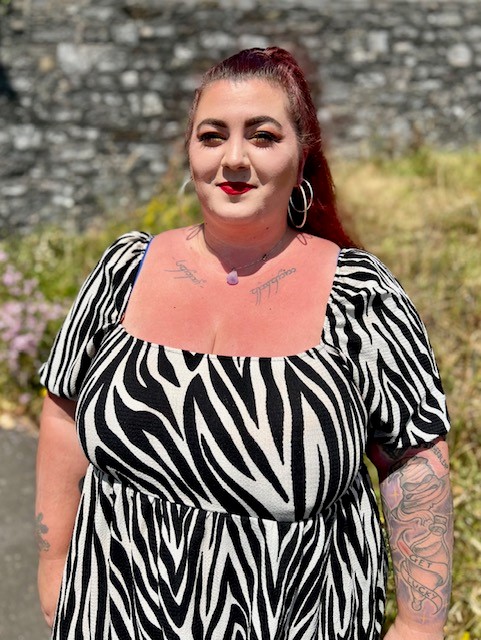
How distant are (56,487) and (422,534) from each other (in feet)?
2.75

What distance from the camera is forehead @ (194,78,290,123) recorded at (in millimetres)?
1403

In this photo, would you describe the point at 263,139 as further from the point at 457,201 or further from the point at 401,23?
the point at 401,23

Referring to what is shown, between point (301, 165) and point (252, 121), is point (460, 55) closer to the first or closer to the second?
point (301, 165)

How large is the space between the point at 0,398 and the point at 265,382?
124 inches

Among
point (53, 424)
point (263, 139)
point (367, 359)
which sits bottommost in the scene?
point (53, 424)

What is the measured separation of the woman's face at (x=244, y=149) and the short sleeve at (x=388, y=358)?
26 cm

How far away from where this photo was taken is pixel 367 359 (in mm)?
1396

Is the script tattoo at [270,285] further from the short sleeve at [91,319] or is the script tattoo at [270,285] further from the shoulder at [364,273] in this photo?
the short sleeve at [91,319]

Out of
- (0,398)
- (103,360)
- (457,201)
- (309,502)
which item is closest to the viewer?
(309,502)

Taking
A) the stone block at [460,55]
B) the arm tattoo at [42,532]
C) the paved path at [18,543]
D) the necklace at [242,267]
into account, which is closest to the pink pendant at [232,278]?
the necklace at [242,267]

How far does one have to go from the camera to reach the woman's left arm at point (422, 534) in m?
1.46

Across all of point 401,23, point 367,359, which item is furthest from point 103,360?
point 401,23

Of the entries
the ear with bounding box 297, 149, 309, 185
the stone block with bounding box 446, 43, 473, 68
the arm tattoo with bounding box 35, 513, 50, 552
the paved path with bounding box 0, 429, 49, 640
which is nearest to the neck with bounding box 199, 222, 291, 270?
the ear with bounding box 297, 149, 309, 185

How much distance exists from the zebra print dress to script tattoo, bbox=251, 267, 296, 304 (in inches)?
4.5
